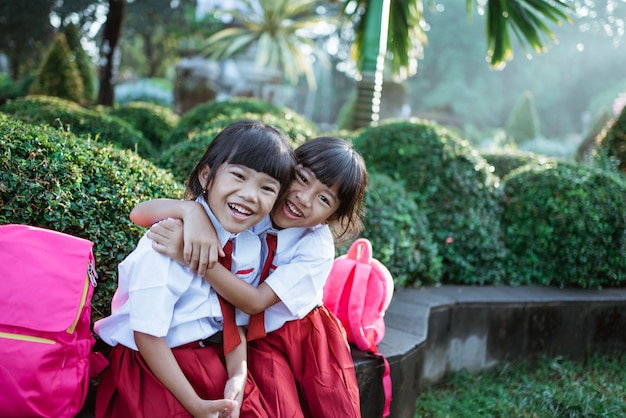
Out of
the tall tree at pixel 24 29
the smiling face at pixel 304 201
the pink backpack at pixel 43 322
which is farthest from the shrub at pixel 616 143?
the tall tree at pixel 24 29

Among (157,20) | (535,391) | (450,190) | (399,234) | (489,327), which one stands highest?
(157,20)

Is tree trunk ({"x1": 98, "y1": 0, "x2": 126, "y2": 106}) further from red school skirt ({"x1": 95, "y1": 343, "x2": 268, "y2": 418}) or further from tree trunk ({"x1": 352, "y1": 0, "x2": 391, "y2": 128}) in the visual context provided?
red school skirt ({"x1": 95, "y1": 343, "x2": 268, "y2": 418})

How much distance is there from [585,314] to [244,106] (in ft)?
13.3

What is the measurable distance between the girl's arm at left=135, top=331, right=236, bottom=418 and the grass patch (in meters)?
1.79

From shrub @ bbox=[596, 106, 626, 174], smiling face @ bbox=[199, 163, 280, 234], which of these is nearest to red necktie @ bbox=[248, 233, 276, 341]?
smiling face @ bbox=[199, 163, 280, 234]

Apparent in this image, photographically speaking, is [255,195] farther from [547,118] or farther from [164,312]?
[547,118]

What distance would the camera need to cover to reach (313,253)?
6.80 feet


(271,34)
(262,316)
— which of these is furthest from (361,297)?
(271,34)

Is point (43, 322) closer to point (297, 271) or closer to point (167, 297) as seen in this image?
point (167, 297)

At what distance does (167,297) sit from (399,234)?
2.31 meters

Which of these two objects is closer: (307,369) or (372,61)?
(307,369)

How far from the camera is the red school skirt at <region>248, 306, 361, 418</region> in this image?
198 cm

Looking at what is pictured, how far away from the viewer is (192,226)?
177 centimetres

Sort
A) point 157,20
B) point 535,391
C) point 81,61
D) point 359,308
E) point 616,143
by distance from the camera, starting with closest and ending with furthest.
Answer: point 359,308
point 535,391
point 616,143
point 81,61
point 157,20
